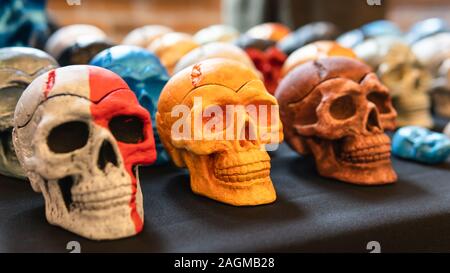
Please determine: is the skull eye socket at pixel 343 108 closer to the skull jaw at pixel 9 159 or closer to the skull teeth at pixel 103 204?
the skull teeth at pixel 103 204

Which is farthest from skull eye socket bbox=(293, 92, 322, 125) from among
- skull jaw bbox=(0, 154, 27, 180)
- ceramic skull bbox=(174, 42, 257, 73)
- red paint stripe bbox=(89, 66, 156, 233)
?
skull jaw bbox=(0, 154, 27, 180)

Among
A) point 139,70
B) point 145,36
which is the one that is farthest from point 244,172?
point 145,36

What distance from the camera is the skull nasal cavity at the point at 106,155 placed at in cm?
130

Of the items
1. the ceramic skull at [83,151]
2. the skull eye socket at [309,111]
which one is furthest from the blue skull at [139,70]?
the skull eye socket at [309,111]

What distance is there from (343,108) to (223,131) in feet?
1.58

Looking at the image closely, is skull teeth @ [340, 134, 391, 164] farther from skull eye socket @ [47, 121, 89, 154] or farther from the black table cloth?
skull eye socket @ [47, 121, 89, 154]

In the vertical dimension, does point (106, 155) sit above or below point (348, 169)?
above

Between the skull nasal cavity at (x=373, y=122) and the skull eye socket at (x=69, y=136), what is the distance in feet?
3.09

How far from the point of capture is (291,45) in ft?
9.13

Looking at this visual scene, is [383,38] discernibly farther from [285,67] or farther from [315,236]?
[315,236]

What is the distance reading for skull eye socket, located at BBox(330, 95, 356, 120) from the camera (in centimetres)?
173

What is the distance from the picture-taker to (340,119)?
67.6 inches

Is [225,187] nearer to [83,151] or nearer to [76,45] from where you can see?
[83,151]

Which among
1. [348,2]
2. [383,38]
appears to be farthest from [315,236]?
[348,2]
